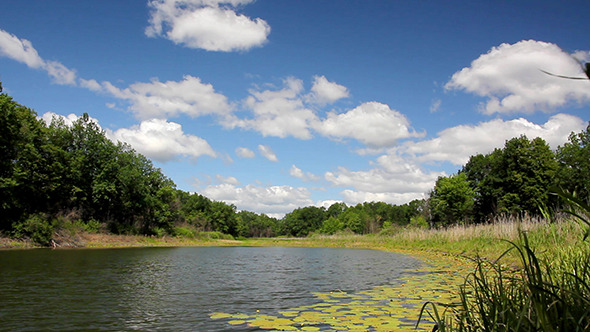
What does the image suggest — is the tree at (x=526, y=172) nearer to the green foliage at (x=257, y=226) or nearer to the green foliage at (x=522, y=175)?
the green foliage at (x=522, y=175)

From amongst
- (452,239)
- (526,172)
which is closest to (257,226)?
(526,172)

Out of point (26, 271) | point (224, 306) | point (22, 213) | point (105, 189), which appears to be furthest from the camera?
point (105, 189)

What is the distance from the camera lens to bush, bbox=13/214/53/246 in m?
32.3

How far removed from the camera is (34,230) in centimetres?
3269

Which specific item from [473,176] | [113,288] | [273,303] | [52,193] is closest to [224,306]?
[273,303]

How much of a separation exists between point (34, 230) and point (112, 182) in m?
19.2

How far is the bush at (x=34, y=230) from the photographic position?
32.3m

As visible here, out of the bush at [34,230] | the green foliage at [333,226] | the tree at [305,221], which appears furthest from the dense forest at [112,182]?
the tree at [305,221]

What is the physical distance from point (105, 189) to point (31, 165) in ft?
40.9

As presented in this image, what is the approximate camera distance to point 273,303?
9.42 metres

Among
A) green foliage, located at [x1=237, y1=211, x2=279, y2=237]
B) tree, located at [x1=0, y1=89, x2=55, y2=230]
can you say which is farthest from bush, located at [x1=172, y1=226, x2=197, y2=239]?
green foliage, located at [x1=237, y1=211, x2=279, y2=237]

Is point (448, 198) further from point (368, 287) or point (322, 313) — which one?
point (322, 313)

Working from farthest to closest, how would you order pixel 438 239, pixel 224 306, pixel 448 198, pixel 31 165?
pixel 448 198 → pixel 31 165 → pixel 438 239 → pixel 224 306

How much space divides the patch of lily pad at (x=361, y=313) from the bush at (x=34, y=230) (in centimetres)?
3219
